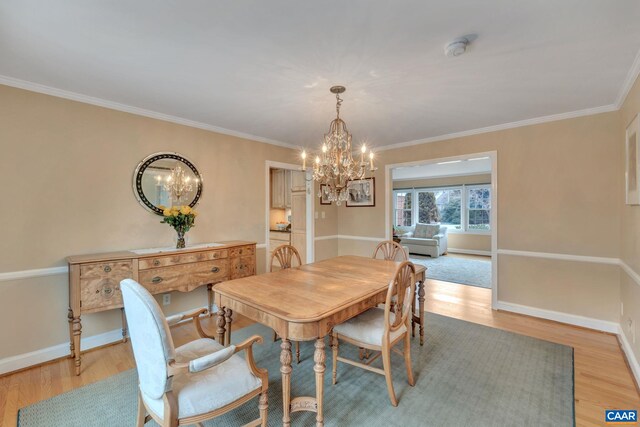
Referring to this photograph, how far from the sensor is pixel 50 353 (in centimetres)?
250

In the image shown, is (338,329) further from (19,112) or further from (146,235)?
(19,112)

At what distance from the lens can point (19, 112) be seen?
237 centimetres

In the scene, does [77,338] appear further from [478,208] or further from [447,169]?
[478,208]

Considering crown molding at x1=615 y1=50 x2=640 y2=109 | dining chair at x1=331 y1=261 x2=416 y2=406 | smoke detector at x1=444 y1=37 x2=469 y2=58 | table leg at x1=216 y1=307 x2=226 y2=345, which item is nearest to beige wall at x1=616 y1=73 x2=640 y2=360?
crown molding at x1=615 y1=50 x2=640 y2=109

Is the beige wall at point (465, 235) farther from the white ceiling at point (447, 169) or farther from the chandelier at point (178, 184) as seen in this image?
the chandelier at point (178, 184)

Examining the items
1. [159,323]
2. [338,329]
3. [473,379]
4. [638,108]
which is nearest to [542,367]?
[473,379]

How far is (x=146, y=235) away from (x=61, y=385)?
143 cm

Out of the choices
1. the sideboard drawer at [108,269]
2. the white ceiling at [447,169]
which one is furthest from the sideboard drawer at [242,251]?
the white ceiling at [447,169]

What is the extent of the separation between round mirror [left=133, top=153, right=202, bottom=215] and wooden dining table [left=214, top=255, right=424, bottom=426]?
5.44 ft

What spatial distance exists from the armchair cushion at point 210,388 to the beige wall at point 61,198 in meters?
1.87

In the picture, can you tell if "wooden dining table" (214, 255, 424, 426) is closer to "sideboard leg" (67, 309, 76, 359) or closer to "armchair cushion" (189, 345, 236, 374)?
"armchair cushion" (189, 345, 236, 374)

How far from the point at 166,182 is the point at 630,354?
480 cm

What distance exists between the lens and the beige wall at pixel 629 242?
7.39 ft

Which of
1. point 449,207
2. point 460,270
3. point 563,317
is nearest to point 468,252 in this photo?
point 449,207
